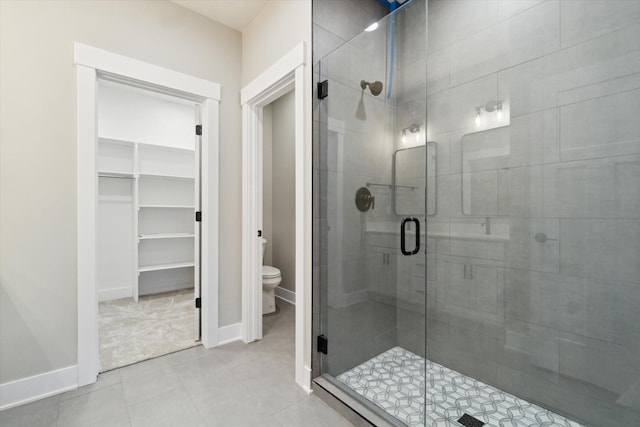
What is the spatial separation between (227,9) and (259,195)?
1.51 m

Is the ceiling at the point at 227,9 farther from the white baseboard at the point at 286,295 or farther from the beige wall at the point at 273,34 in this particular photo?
the white baseboard at the point at 286,295

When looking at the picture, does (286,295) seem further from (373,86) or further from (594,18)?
(594,18)

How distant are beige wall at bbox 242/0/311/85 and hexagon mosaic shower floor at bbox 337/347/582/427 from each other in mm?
2132

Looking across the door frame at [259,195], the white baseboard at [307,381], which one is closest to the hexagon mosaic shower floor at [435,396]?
the white baseboard at [307,381]

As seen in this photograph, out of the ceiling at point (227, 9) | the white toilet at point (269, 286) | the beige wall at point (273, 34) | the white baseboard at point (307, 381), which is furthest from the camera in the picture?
the white toilet at point (269, 286)

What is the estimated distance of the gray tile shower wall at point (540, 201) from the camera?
4.52 ft

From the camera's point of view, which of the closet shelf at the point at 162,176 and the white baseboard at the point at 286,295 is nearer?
the white baseboard at the point at 286,295

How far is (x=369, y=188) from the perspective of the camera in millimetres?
1932

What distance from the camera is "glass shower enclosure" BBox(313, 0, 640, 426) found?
141cm

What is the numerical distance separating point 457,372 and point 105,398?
7.36 ft

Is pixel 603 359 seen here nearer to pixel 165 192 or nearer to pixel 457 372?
pixel 457 372

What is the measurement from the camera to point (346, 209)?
75.8 inches

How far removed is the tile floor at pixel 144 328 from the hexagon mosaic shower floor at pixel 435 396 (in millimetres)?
1508

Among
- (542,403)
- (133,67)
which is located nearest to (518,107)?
(542,403)
